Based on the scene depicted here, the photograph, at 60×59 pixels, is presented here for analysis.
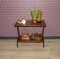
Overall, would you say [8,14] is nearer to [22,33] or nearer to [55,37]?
[22,33]

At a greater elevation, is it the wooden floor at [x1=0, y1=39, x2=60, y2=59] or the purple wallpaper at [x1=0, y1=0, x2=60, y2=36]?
the purple wallpaper at [x1=0, y1=0, x2=60, y2=36]

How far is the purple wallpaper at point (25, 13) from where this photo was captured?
139 inches

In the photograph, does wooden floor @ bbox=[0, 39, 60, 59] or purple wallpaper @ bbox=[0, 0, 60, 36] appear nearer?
wooden floor @ bbox=[0, 39, 60, 59]

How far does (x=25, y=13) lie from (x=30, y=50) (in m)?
0.94

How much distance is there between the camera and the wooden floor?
2.98 metres

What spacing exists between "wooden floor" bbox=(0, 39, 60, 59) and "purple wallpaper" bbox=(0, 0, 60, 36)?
279 millimetres

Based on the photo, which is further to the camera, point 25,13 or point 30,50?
point 25,13

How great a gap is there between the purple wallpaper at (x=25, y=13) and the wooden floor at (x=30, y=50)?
279 millimetres

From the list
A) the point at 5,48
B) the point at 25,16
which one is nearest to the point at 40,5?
the point at 25,16

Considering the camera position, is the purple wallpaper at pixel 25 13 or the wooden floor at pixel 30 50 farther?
the purple wallpaper at pixel 25 13

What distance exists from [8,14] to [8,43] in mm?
709

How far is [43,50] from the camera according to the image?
3.22 m

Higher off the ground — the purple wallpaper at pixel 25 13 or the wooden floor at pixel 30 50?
the purple wallpaper at pixel 25 13

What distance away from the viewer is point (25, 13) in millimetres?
3613
